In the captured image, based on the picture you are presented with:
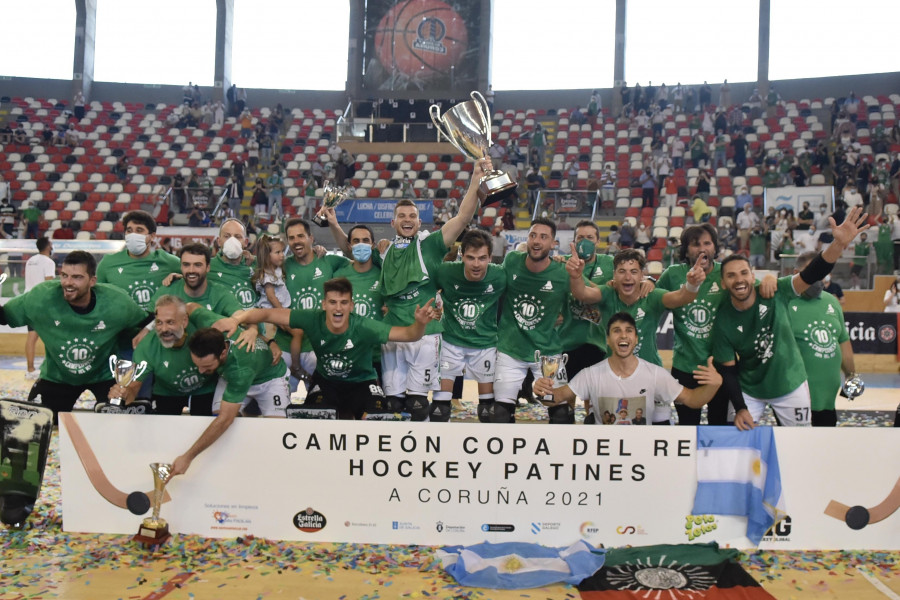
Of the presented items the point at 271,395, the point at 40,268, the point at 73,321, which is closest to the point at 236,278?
the point at 271,395

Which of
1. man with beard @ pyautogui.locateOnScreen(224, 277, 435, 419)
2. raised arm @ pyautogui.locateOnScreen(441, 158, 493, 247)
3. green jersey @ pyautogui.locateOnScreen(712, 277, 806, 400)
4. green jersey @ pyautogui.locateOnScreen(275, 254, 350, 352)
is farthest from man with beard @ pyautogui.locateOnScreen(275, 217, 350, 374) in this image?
green jersey @ pyautogui.locateOnScreen(712, 277, 806, 400)

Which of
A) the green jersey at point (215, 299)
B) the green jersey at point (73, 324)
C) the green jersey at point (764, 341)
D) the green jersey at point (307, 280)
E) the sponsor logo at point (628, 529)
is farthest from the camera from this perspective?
the green jersey at point (307, 280)

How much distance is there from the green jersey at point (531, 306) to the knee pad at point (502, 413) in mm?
393

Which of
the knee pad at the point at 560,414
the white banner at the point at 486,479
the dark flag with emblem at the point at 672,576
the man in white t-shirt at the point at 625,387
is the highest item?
the man in white t-shirt at the point at 625,387

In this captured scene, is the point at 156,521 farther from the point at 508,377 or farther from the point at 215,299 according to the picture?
the point at 508,377

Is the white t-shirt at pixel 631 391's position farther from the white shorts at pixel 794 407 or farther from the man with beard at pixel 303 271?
the man with beard at pixel 303 271

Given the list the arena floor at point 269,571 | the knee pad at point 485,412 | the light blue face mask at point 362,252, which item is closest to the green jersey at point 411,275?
the light blue face mask at point 362,252

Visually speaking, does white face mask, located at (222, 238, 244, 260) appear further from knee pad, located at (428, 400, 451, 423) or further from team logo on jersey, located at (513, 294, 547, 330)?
team logo on jersey, located at (513, 294, 547, 330)

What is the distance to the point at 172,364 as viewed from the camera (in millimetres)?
5219

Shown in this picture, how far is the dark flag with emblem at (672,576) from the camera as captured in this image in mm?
3996

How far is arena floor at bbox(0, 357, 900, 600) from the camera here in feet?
13.1

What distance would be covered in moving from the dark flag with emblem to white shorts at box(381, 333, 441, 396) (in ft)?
7.32

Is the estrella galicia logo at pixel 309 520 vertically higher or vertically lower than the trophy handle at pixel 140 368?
lower

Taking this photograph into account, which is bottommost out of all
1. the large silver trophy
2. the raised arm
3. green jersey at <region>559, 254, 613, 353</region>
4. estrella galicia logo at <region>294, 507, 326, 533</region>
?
estrella galicia logo at <region>294, 507, 326, 533</region>
